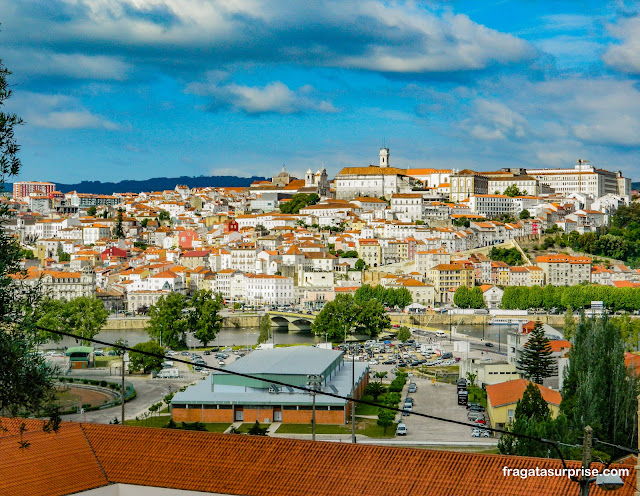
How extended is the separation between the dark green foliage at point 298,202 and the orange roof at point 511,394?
49.7m

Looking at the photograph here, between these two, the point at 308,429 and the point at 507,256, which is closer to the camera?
the point at 308,429

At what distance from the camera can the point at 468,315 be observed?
140 feet

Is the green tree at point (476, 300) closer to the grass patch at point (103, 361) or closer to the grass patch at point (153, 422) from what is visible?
the grass patch at point (103, 361)

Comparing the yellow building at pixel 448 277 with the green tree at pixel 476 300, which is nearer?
the green tree at pixel 476 300

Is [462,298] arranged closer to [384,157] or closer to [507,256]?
[507,256]

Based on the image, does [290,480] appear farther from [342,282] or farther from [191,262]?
[191,262]

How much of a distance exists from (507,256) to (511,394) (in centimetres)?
3781

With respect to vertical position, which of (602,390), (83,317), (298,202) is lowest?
(83,317)

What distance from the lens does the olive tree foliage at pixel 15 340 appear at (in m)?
5.07

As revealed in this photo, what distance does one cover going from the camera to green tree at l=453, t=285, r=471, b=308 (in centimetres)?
4481

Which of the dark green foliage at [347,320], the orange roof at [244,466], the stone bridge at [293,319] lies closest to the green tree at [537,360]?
the dark green foliage at [347,320]

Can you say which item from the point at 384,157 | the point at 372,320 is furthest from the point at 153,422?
the point at 384,157

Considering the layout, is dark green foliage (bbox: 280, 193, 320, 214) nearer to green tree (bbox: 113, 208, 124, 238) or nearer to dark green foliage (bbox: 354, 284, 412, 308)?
green tree (bbox: 113, 208, 124, 238)

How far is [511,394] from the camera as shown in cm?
1639
